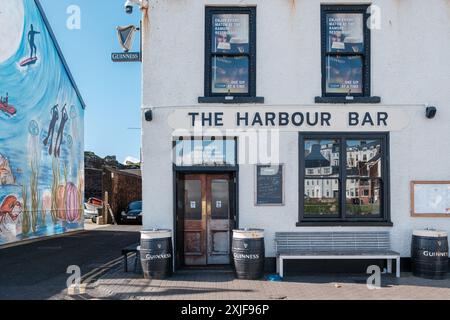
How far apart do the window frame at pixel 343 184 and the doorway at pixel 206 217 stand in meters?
1.59

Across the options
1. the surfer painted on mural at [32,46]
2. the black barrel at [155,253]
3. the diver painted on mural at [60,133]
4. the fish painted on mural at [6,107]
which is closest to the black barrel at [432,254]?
the black barrel at [155,253]

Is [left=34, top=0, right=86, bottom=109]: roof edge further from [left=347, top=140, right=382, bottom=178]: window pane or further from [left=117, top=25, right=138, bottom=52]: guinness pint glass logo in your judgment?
[left=347, top=140, right=382, bottom=178]: window pane

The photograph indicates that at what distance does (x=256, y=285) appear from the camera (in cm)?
892

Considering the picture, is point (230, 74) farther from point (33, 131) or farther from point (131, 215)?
point (131, 215)

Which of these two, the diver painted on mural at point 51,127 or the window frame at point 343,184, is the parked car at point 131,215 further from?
the window frame at point 343,184

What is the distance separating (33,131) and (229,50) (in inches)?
434

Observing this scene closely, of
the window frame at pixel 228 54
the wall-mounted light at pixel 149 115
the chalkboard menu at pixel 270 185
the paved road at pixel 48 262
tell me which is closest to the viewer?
the paved road at pixel 48 262

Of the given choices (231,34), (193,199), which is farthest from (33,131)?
(231,34)

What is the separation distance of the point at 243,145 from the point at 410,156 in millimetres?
3646

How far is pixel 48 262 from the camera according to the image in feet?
40.8

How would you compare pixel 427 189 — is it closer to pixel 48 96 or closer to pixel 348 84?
pixel 348 84

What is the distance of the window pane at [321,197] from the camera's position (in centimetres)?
1020

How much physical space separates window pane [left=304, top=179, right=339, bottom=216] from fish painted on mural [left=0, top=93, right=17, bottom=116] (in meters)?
11.2

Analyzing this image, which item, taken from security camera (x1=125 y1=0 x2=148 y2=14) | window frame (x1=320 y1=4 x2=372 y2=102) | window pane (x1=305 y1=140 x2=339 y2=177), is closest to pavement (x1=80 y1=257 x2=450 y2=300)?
window pane (x1=305 y1=140 x2=339 y2=177)
